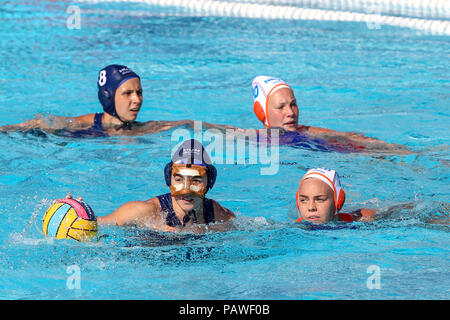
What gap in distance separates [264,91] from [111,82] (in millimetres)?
1575

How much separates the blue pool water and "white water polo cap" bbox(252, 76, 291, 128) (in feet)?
1.89

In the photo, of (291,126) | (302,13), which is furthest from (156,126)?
(302,13)

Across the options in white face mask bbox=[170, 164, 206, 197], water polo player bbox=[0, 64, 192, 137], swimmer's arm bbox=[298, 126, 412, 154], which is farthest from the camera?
water polo player bbox=[0, 64, 192, 137]

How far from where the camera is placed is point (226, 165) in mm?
6582

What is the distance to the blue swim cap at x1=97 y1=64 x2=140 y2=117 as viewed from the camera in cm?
703

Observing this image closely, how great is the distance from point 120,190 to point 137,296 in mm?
2149

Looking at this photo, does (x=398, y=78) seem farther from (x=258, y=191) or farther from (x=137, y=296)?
(x=137, y=296)

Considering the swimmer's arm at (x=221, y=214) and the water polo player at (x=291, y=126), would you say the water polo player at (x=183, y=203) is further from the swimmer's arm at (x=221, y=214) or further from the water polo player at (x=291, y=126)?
the water polo player at (x=291, y=126)

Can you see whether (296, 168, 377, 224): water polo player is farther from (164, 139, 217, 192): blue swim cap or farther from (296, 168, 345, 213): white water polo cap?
(164, 139, 217, 192): blue swim cap

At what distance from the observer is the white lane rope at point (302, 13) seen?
11.9 meters

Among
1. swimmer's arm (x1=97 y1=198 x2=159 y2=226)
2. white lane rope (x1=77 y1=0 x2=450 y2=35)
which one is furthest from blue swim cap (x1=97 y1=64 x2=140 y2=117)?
white lane rope (x1=77 y1=0 x2=450 y2=35)

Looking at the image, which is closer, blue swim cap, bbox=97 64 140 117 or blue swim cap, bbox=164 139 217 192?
blue swim cap, bbox=164 139 217 192

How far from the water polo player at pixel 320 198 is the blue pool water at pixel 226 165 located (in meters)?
0.13

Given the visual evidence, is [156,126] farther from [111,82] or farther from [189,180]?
[189,180]
